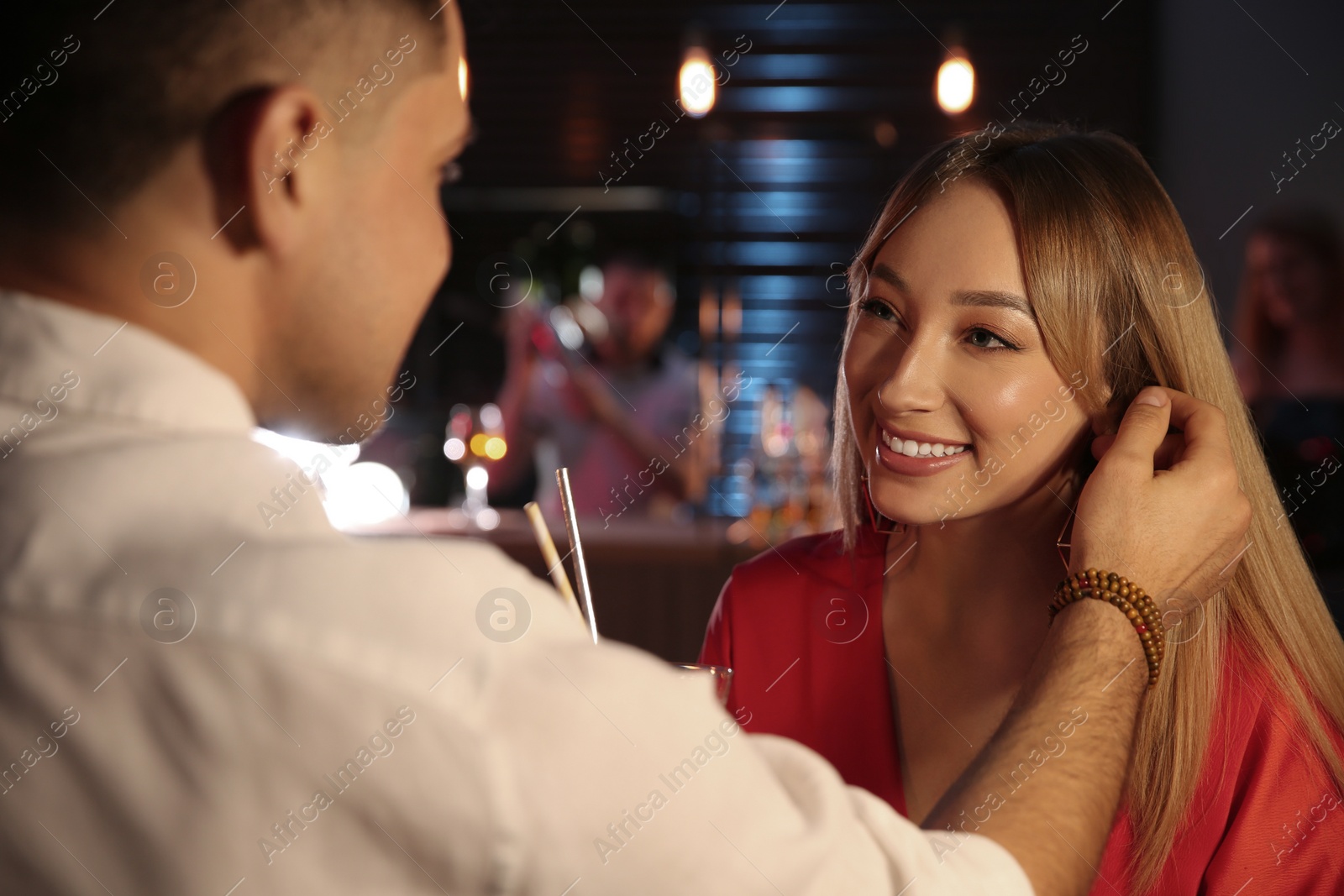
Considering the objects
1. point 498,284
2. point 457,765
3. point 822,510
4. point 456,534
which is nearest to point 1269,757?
point 457,765

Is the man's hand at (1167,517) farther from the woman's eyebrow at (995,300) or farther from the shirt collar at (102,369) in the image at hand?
the shirt collar at (102,369)

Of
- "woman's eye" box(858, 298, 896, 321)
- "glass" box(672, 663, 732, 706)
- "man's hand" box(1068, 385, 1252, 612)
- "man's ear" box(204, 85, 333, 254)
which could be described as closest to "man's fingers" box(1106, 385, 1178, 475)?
"man's hand" box(1068, 385, 1252, 612)

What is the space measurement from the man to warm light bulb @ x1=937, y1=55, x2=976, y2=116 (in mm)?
3127

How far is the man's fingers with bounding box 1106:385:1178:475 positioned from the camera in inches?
44.8

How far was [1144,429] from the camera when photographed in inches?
46.8

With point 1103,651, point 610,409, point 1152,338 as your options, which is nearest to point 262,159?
point 1103,651

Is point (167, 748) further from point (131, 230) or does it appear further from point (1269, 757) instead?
point (1269, 757)

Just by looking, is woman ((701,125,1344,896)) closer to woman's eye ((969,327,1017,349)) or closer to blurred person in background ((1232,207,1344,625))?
woman's eye ((969,327,1017,349))

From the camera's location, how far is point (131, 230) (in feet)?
2.05

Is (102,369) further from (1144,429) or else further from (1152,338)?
(1152,338)

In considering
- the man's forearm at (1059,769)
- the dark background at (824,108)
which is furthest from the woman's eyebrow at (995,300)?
the dark background at (824,108)

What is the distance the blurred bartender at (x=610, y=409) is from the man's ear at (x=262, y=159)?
11.4 feet

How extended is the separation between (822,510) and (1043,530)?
2.05 meters

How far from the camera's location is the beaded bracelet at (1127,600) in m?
0.97
